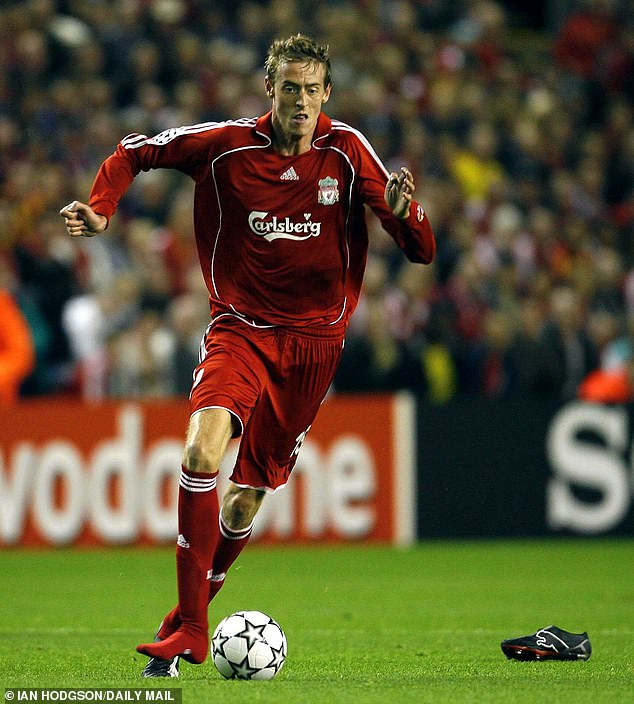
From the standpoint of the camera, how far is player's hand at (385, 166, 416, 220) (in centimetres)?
621

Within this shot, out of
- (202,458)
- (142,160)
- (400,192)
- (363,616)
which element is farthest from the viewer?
(363,616)

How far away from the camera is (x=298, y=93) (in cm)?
634

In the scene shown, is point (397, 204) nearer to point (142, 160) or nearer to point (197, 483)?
point (142, 160)

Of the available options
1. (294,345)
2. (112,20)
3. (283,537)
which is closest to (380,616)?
(294,345)

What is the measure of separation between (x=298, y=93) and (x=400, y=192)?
0.58 m

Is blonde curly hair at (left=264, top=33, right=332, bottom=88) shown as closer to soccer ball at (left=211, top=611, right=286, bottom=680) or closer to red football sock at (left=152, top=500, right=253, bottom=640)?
red football sock at (left=152, top=500, right=253, bottom=640)

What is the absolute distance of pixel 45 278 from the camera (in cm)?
1327

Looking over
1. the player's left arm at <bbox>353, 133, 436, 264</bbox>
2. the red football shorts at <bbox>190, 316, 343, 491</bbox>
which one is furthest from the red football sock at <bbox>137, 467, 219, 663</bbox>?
the player's left arm at <bbox>353, 133, 436, 264</bbox>

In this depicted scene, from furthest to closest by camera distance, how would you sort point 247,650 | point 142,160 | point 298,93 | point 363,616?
1. point 363,616
2. point 142,160
3. point 298,93
4. point 247,650

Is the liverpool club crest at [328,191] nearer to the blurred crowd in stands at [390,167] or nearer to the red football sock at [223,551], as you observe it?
the red football sock at [223,551]

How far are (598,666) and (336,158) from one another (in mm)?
2319

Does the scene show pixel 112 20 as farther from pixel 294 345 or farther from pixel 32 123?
pixel 294 345

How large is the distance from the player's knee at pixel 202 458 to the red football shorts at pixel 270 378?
1.00 ft

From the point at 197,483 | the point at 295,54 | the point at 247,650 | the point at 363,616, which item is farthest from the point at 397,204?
the point at 363,616
